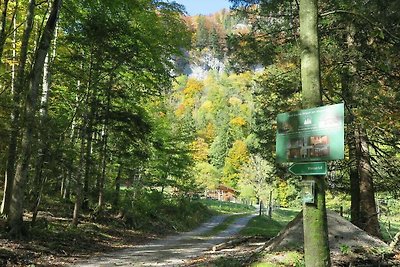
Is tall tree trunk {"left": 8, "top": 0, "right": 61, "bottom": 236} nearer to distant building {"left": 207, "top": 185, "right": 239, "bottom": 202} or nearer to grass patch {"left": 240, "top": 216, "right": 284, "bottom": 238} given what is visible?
grass patch {"left": 240, "top": 216, "right": 284, "bottom": 238}

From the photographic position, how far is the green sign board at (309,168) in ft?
11.9

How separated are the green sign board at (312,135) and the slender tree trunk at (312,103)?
26 centimetres

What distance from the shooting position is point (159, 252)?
12.3 meters

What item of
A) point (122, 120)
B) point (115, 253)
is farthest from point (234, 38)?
point (115, 253)

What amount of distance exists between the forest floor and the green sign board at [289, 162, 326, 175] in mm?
3441

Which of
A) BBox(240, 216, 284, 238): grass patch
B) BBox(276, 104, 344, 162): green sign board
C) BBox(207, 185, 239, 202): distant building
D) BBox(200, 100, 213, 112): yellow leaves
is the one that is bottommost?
BBox(240, 216, 284, 238): grass patch

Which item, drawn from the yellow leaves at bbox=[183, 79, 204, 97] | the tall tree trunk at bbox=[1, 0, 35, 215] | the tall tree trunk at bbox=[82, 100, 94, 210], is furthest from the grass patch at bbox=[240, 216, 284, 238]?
the yellow leaves at bbox=[183, 79, 204, 97]

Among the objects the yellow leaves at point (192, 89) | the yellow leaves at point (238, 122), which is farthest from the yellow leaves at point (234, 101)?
the yellow leaves at point (192, 89)

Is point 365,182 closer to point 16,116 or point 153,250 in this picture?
point 153,250

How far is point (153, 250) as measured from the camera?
1283 centimetres

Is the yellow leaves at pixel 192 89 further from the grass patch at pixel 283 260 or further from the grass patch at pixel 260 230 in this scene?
the grass patch at pixel 283 260

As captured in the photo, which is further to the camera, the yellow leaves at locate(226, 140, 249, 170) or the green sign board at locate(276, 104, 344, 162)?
the yellow leaves at locate(226, 140, 249, 170)

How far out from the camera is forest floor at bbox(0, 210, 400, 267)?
723cm

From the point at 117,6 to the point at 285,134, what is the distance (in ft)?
33.2
